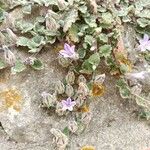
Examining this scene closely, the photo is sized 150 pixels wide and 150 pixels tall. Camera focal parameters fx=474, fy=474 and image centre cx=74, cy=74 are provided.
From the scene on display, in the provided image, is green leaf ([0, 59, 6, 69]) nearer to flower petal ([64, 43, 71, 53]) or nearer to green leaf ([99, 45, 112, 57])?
flower petal ([64, 43, 71, 53])

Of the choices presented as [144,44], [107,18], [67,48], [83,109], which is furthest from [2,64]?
[144,44]

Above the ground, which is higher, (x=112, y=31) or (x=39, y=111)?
(x=112, y=31)

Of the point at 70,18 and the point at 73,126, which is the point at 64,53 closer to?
the point at 70,18

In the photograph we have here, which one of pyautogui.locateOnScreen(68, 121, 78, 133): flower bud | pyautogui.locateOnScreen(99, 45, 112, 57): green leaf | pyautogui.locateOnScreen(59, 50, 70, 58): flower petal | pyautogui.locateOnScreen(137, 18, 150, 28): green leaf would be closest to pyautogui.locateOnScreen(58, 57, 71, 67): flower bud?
pyautogui.locateOnScreen(59, 50, 70, 58): flower petal

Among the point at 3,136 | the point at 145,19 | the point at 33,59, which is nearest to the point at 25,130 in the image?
the point at 3,136

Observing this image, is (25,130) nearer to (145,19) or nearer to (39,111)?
(39,111)

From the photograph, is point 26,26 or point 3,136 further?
point 26,26

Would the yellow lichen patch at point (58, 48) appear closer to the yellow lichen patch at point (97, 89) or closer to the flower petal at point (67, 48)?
the flower petal at point (67, 48)

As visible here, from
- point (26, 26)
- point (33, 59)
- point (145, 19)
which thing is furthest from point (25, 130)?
point (145, 19)
